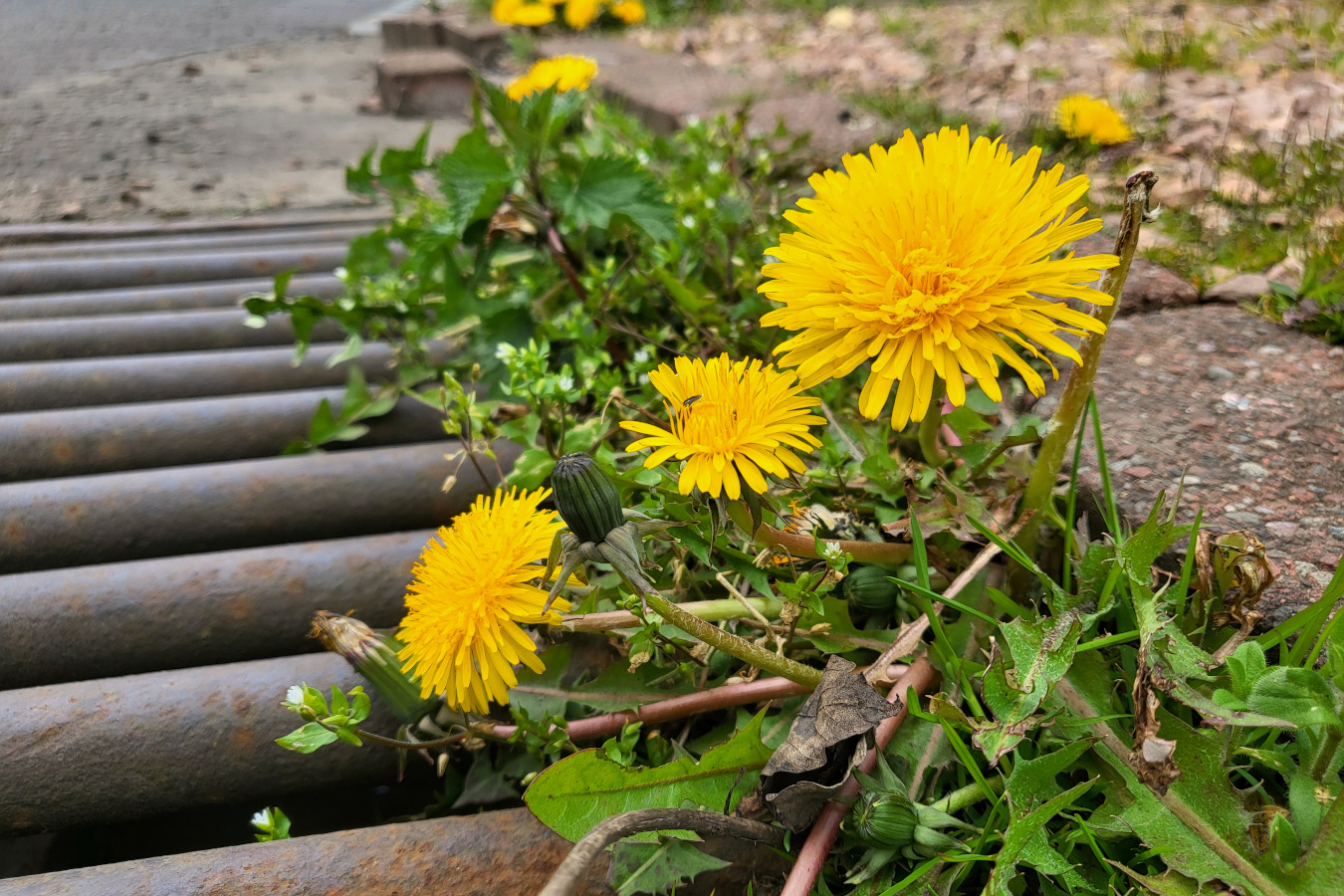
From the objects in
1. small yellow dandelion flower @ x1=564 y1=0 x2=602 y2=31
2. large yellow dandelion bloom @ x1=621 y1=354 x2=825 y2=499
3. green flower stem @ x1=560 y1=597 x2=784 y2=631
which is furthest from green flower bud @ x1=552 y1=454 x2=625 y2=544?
small yellow dandelion flower @ x1=564 y1=0 x2=602 y2=31

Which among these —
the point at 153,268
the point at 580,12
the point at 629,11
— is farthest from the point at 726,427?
the point at 629,11

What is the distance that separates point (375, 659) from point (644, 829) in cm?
49

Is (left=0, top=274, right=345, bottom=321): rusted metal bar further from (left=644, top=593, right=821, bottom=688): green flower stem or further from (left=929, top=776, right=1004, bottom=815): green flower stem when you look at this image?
(left=929, top=776, right=1004, bottom=815): green flower stem

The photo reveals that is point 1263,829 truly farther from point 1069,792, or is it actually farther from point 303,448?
point 303,448

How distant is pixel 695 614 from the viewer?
1097mm

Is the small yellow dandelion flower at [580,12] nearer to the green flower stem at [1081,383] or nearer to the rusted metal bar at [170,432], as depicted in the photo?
the rusted metal bar at [170,432]

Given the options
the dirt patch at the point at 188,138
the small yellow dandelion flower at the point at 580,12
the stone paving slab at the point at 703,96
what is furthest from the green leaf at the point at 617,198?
the small yellow dandelion flower at the point at 580,12

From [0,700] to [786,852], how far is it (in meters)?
1.22

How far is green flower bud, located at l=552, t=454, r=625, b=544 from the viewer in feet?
2.81


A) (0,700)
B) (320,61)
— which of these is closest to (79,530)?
(0,700)

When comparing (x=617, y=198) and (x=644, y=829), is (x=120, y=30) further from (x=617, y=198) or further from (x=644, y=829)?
(x=644, y=829)

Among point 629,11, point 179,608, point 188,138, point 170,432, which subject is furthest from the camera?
point 629,11

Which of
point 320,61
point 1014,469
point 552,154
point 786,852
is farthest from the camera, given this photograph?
point 320,61

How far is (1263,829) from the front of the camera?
35.1 inches
